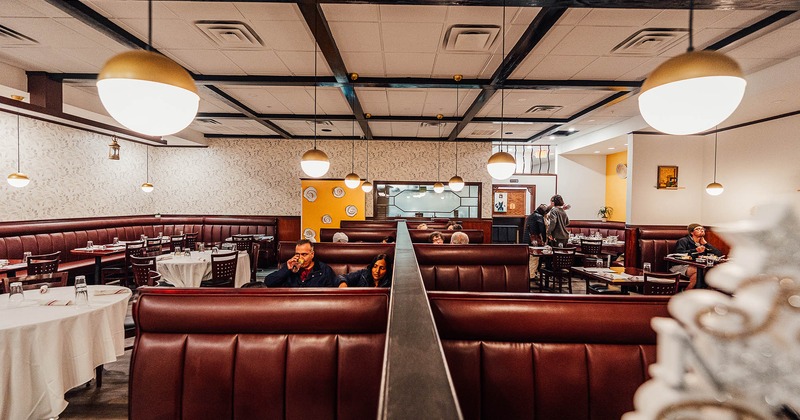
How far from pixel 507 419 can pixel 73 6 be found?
495cm

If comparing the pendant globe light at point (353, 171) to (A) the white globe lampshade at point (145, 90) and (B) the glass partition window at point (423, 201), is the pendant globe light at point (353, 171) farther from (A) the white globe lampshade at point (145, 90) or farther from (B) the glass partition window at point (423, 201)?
(A) the white globe lampshade at point (145, 90)

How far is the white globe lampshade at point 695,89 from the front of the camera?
1.42 metres

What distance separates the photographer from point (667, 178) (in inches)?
316

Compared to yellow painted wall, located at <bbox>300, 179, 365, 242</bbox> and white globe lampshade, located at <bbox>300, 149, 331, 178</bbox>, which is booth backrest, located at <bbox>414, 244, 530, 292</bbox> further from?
yellow painted wall, located at <bbox>300, 179, 365, 242</bbox>

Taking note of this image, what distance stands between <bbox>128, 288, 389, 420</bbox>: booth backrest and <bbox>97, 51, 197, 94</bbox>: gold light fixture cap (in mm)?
986

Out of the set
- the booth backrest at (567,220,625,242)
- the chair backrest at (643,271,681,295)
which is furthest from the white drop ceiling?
the booth backrest at (567,220,625,242)

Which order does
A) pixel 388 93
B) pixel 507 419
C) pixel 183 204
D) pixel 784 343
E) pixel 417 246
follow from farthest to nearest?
pixel 183 204, pixel 388 93, pixel 417 246, pixel 507 419, pixel 784 343

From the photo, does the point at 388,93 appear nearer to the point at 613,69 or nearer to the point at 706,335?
the point at 613,69

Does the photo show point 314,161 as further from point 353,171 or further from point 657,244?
point 657,244

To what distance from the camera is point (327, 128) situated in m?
9.19

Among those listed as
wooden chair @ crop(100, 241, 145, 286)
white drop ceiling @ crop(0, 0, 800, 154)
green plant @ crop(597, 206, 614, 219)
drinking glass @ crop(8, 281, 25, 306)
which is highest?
white drop ceiling @ crop(0, 0, 800, 154)

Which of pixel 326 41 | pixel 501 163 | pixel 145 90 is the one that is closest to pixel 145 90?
pixel 145 90

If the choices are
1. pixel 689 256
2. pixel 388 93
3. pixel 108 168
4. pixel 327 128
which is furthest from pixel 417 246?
pixel 108 168

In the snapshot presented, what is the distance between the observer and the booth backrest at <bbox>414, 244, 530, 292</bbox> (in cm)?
389
